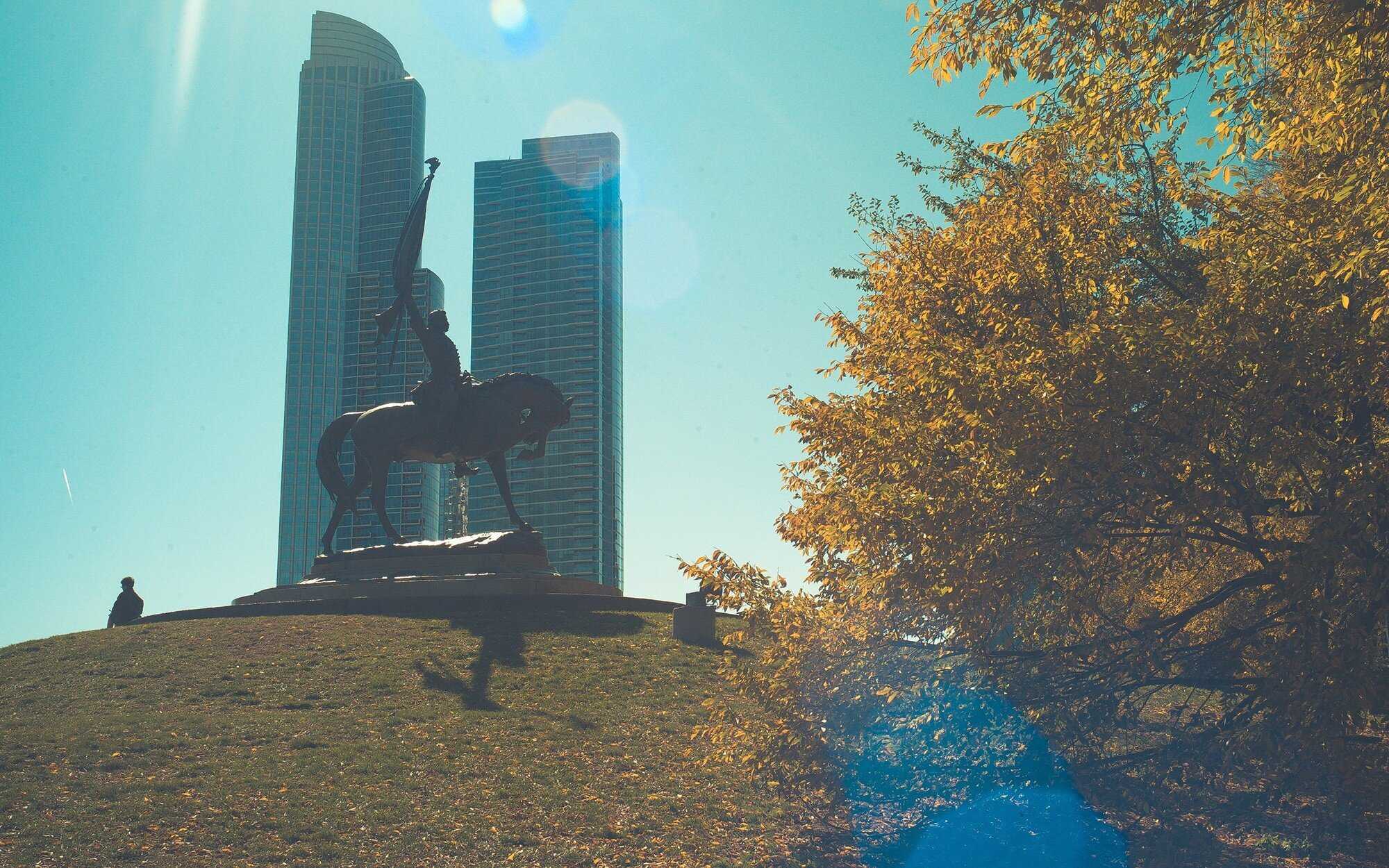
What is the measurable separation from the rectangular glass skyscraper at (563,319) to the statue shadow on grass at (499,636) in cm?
9614

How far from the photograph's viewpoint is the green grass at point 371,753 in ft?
38.7

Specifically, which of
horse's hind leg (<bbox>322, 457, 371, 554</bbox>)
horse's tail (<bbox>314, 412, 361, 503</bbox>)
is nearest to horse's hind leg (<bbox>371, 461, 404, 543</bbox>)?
horse's hind leg (<bbox>322, 457, 371, 554</bbox>)

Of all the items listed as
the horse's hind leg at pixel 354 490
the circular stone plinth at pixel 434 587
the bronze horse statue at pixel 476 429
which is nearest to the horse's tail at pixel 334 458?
the horse's hind leg at pixel 354 490

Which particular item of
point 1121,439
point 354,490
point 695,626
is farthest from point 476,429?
point 1121,439

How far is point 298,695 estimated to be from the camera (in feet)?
58.1

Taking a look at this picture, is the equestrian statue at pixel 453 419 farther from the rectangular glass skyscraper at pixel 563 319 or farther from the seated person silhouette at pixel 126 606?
the rectangular glass skyscraper at pixel 563 319

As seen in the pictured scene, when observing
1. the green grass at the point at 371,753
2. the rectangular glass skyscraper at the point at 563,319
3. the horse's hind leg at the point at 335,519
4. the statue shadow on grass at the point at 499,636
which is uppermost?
the rectangular glass skyscraper at the point at 563,319

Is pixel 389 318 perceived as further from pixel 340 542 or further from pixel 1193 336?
pixel 340 542

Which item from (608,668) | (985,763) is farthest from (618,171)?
(985,763)

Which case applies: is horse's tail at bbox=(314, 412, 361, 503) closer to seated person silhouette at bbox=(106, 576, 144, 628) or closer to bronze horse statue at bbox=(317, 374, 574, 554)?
bronze horse statue at bbox=(317, 374, 574, 554)

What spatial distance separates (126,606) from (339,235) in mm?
162824

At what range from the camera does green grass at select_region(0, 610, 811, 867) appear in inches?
464

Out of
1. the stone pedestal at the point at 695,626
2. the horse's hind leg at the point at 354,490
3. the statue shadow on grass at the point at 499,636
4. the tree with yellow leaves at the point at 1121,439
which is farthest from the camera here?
the horse's hind leg at the point at 354,490

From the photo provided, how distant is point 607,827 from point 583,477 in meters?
115
